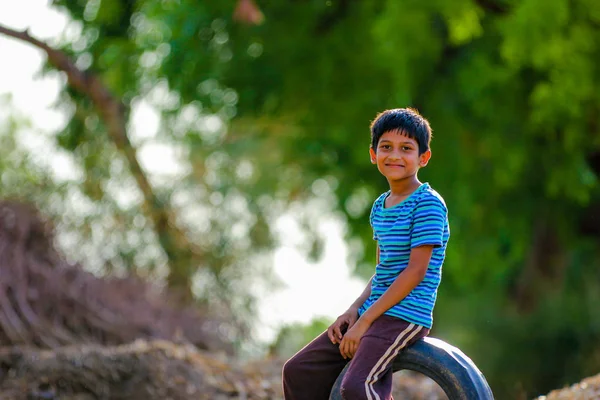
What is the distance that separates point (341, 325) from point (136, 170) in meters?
9.78

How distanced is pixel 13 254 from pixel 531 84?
5.53 meters

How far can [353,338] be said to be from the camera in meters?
3.54

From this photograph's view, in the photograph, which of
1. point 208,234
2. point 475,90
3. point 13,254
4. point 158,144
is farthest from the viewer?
point 158,144

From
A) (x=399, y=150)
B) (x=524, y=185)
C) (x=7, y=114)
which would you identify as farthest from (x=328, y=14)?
(x=7, y=114)

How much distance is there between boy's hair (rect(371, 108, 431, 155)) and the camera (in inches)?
140

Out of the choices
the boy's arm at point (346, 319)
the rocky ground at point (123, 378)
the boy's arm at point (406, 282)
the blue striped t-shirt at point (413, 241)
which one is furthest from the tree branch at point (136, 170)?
the boy's arm at point (406, 282)

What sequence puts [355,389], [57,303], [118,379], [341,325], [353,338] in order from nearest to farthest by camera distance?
1. [355,389]
2. [353,338]
3. [341,325]
4. [118,379]
5. [57,303]

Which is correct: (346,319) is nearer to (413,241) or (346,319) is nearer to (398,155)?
(413,241)

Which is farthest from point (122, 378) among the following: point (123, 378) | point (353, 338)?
point (353, 338)

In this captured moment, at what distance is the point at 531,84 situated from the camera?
34.5ft

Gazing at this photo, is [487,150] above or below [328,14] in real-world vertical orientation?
below

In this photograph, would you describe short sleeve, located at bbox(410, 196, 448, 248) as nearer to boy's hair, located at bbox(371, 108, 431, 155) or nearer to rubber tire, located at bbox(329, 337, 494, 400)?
boy's hair, located at bbox(371, 108, 431, 155)

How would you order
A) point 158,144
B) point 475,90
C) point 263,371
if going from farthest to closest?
point 158,144 < point 475,90 < point 263,371

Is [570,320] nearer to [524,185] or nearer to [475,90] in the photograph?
[524,185]
